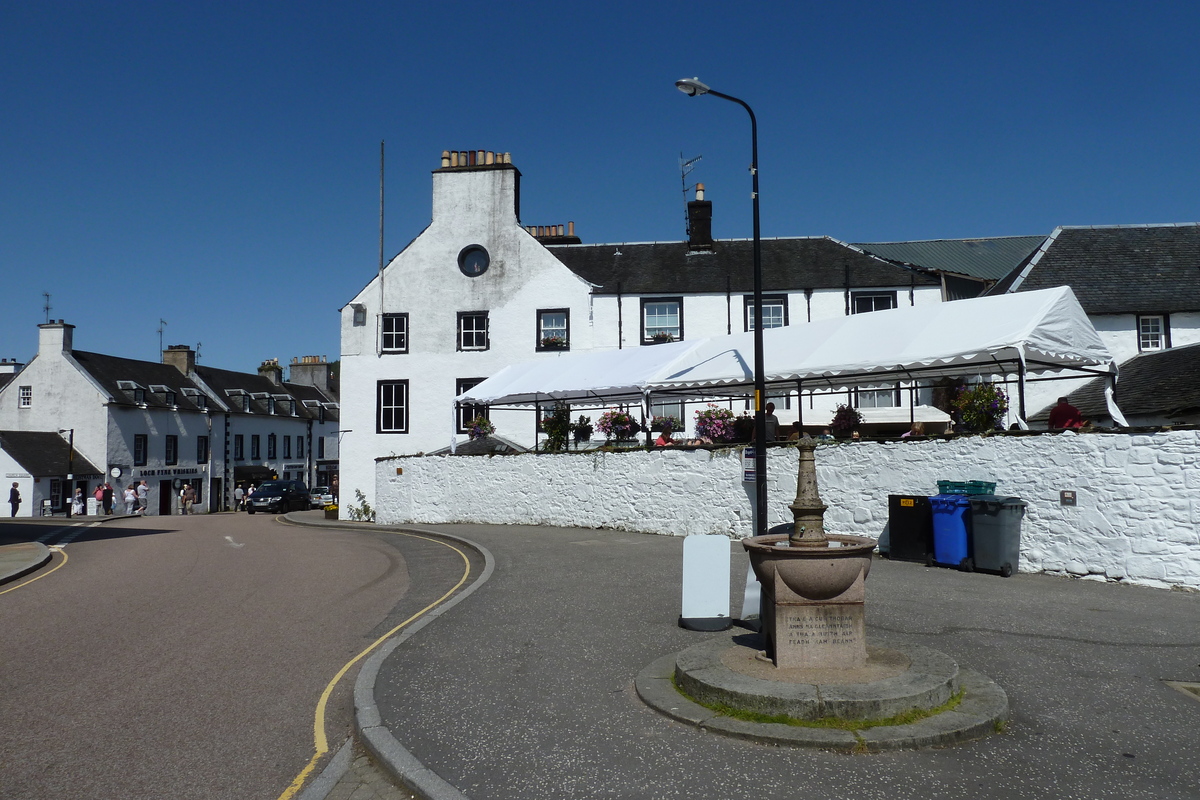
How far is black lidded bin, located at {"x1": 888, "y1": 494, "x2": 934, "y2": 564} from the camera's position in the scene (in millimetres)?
13398

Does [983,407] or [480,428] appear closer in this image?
[983,407]

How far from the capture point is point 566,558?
14.8 meters

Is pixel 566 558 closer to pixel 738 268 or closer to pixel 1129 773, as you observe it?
pixel 1129 773

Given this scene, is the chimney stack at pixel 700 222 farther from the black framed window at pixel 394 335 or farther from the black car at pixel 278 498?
the black car at pixel 278 498

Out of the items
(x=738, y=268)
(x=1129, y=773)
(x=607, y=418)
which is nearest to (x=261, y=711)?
(x=1129, y=773)

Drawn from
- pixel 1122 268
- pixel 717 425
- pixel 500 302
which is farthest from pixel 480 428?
pixel 1122 268

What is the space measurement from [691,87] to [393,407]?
2234cm

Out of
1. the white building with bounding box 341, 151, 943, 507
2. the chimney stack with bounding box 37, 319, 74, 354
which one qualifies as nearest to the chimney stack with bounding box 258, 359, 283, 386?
the chimney stack with bounding box 37, 319, 74, 354

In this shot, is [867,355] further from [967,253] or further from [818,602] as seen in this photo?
[967,253]

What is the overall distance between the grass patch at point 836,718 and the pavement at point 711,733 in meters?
0.29

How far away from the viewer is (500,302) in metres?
33.1

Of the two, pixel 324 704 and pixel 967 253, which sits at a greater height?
pixel 967 253

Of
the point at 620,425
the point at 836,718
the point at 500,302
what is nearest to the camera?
the point at 836,718

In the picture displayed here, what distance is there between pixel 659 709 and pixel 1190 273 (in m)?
30.7
